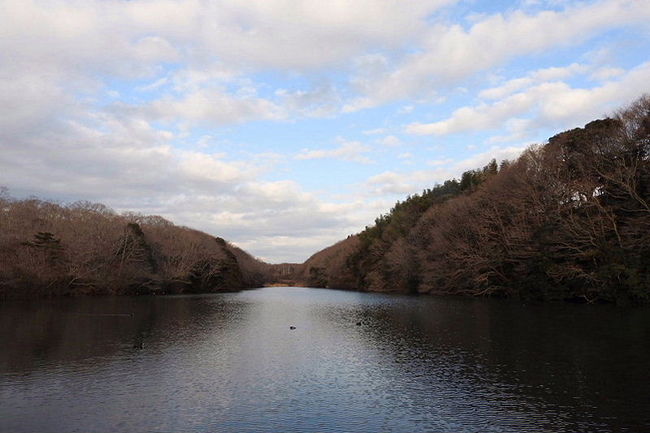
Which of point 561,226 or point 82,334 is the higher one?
point 561,226

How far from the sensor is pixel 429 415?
15.6m

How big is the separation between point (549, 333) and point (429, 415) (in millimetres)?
20756

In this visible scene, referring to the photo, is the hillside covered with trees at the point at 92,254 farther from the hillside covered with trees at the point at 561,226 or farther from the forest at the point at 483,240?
the hillside covered with trees at the point at 561,226

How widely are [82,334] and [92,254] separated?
59724mm

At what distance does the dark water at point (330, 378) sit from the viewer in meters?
15.0

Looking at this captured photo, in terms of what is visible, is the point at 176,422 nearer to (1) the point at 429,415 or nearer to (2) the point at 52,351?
(1) the point at 429,415

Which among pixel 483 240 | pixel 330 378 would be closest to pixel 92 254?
pixel 483 240

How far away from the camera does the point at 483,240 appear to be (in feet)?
254

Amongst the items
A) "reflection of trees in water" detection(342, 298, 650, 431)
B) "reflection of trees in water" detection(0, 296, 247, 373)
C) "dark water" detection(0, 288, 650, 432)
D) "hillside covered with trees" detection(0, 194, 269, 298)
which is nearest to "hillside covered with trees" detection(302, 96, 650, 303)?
"reflection of trees in water" detection(342, 298, 650, 431)

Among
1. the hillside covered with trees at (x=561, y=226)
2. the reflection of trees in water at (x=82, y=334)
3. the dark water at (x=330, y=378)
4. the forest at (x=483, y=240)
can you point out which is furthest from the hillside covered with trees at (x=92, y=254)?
the hillside covered with trees at (x=561, y=226)

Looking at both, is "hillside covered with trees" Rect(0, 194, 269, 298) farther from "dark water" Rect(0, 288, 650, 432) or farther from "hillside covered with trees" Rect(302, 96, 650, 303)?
"hillside covered with trees" Rect(302, 96, 650, 303)

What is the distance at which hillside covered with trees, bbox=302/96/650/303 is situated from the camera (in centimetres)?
5253

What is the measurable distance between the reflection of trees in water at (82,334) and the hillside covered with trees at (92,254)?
28968 millimetres

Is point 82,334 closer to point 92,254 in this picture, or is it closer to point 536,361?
point 536,361
